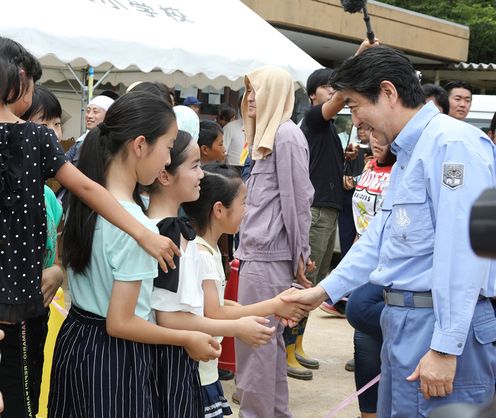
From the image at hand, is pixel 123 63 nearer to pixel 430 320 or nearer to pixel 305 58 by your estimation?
pixel 305 58

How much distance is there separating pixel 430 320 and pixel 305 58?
6.46 m

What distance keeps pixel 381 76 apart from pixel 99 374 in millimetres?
1318

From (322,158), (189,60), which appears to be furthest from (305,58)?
(322,158)

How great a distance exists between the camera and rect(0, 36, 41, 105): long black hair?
252 centimetres

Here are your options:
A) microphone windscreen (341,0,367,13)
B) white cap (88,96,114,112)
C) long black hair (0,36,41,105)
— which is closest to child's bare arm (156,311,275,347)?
long black hair (0,36,41,105)

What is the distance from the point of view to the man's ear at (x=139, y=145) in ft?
8.71

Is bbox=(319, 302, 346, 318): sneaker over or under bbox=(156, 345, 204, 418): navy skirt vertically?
under

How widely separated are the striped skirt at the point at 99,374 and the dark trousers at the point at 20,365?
0.29ft

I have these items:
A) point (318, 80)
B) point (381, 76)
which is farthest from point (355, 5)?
point (381, 76)

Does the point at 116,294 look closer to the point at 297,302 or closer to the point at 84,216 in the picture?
the point at 84,216

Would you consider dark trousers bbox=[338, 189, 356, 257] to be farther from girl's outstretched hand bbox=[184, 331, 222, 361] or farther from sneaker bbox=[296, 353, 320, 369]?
girl's outstretched hand bbox=[184, 331, 222, 361]

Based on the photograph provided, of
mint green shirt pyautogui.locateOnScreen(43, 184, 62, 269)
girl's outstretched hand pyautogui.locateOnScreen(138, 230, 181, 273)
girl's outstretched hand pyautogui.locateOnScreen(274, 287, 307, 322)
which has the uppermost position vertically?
girl's outstretched hand pyautogui.locateOnScreen(138, 230, 181, 273)

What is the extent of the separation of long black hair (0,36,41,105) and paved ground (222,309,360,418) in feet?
8.63

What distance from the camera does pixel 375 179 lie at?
16.2 feet
